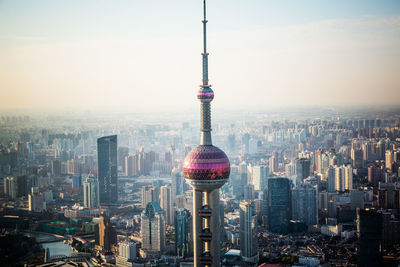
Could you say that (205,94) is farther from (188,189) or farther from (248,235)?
(188,189)

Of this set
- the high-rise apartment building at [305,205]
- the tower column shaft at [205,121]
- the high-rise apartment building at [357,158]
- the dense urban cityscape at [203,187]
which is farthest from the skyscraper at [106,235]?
the high-rise apartment building at [357,158]

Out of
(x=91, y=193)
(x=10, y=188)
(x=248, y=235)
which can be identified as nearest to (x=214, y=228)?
(x=248, y=235)

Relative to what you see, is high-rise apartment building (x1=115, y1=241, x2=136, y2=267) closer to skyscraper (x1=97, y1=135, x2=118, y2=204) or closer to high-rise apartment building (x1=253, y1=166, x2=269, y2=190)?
skyscraper (x1=97, y1=135, x2=118, y2=204)

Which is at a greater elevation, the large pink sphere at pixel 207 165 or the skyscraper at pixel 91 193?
the large pink sphere at pixel 207 165

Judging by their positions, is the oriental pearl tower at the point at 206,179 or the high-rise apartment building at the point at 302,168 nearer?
the oriental pearl tower at the point at 206,179

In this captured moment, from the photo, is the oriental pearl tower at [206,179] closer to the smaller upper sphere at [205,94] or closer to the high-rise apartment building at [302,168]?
the smaller upper sphere at [205,94]
